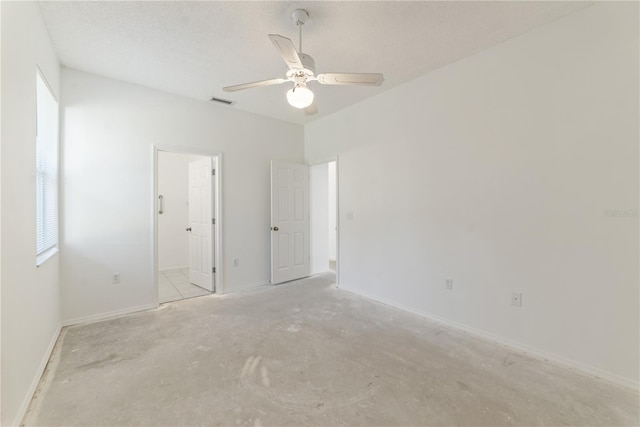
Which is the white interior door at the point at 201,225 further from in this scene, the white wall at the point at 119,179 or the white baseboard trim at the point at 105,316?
the white baseboard trim at the point at 105,316

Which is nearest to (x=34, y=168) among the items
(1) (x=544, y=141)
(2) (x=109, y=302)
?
(2) (x=109, y=302)

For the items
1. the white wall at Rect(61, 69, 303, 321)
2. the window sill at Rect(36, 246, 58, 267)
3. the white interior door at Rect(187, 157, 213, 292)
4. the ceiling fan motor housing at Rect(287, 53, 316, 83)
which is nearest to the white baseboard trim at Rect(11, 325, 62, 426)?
the white wall at Rect(61, 69, 303, 321)

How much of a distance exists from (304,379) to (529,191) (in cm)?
245

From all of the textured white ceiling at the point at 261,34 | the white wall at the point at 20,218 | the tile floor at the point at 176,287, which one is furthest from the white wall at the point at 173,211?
the white wall at the point at 20,218

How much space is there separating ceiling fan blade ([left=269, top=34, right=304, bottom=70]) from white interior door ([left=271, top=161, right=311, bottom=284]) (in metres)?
2.61

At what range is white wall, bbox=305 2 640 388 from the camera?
2018 millimetres

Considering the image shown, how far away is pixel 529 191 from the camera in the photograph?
2.42m

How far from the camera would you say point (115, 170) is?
325 centimetres

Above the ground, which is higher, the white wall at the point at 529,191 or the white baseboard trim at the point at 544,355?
the white wall at the point at 529,191

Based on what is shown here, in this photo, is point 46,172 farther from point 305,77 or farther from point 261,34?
point 305,77

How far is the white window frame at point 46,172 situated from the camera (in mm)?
2344

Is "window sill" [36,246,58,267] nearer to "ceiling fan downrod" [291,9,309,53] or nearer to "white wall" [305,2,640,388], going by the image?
"ceiling fan downrod" [291,9,309,53]

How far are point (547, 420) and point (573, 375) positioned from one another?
2.36 ft

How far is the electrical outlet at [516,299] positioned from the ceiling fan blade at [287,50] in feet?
8.76
